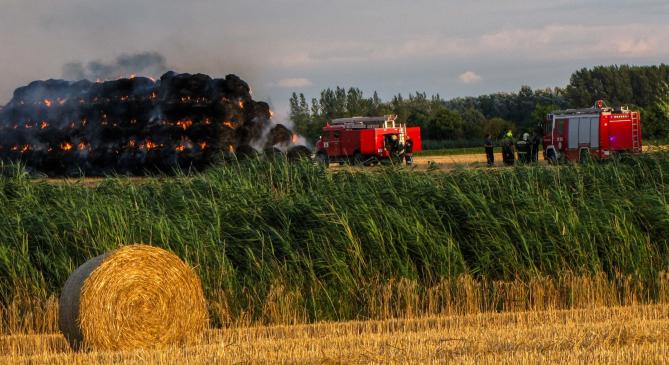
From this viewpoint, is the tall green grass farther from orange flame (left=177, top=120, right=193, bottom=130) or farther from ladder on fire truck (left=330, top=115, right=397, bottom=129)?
ladder on fire truck (left=330, top=115, right=397, bottom=129)

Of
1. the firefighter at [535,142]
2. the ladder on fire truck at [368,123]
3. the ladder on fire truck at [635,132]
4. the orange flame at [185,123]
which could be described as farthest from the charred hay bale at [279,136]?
the ladder on fire truck at [635,132]

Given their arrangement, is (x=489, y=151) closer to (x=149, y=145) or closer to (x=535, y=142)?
(x=535, y=142)

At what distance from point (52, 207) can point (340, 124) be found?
38.0m

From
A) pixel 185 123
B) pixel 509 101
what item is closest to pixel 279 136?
pixel 185 123

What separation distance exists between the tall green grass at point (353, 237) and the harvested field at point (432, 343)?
1.94 metres

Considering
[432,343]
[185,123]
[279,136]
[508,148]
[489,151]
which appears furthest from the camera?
[279,136]

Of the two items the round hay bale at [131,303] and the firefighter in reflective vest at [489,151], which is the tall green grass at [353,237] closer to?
the round hay bale at [131,303]

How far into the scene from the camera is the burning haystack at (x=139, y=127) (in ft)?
162

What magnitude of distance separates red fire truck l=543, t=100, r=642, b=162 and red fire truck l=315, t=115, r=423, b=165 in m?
8.57

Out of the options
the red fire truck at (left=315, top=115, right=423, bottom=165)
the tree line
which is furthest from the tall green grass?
Result: the tree line

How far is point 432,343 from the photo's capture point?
12312 millimetres

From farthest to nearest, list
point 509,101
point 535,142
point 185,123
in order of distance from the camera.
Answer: point 509,101
point 185,123
point 535,142

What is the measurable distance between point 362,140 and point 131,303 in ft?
136

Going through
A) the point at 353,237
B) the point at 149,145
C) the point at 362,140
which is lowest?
Answer: the point at 353,237
